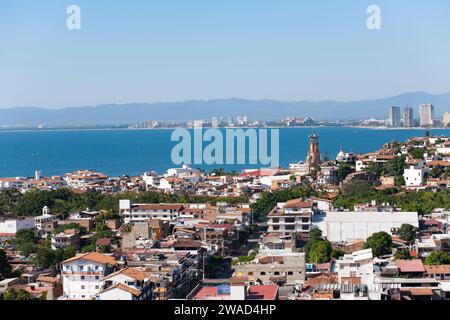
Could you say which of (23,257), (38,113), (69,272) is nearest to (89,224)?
(23,257)

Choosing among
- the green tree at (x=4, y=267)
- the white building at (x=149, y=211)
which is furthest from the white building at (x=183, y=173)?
the green tree at (x=4, y=267)

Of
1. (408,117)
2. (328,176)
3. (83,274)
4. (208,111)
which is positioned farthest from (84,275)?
(208,111)

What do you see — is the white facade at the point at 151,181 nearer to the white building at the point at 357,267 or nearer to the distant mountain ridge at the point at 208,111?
the white building at the point at 357,267

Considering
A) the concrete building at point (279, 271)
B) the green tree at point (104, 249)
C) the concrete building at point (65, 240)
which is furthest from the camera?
the concrete building at point (65, 240)

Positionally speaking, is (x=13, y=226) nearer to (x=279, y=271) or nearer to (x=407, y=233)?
(x=279, y=271)

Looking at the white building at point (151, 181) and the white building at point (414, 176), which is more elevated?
the white building at point (414, 176)
